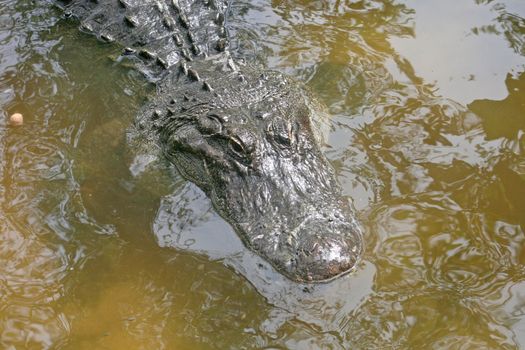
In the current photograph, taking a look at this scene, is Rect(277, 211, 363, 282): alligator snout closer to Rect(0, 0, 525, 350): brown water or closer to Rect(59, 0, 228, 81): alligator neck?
Rect(0, 0, 525, 350): brown water

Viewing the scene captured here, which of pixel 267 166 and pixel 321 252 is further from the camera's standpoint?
pixel 267 166

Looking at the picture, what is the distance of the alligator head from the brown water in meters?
0.13

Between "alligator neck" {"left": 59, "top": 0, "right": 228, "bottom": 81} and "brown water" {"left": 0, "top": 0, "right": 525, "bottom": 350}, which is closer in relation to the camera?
"brown water" {"left": 0, "top": 0, "right": 525, "bottom": 350}

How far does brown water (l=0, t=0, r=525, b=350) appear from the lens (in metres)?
3.15

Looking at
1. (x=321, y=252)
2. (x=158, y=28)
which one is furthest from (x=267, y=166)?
(x=158, y=28)

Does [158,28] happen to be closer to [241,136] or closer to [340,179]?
[241,136]

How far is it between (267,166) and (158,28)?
2230 mm

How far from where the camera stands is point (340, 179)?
12.9 ft

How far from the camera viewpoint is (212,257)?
11.6 ft

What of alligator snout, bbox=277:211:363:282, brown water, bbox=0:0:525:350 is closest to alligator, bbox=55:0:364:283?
alligator snout, bbox=277:211:363:282

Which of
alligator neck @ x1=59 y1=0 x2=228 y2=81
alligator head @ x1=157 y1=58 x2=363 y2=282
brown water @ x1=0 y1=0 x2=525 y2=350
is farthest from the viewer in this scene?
alligator neck @ x1=59 y1=0 x2=228 y2=81

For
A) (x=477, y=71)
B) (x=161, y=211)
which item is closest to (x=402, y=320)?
(x=161, y=211)

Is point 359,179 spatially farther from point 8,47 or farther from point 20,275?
point 8,47

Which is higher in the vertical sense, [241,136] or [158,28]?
[241,136]
